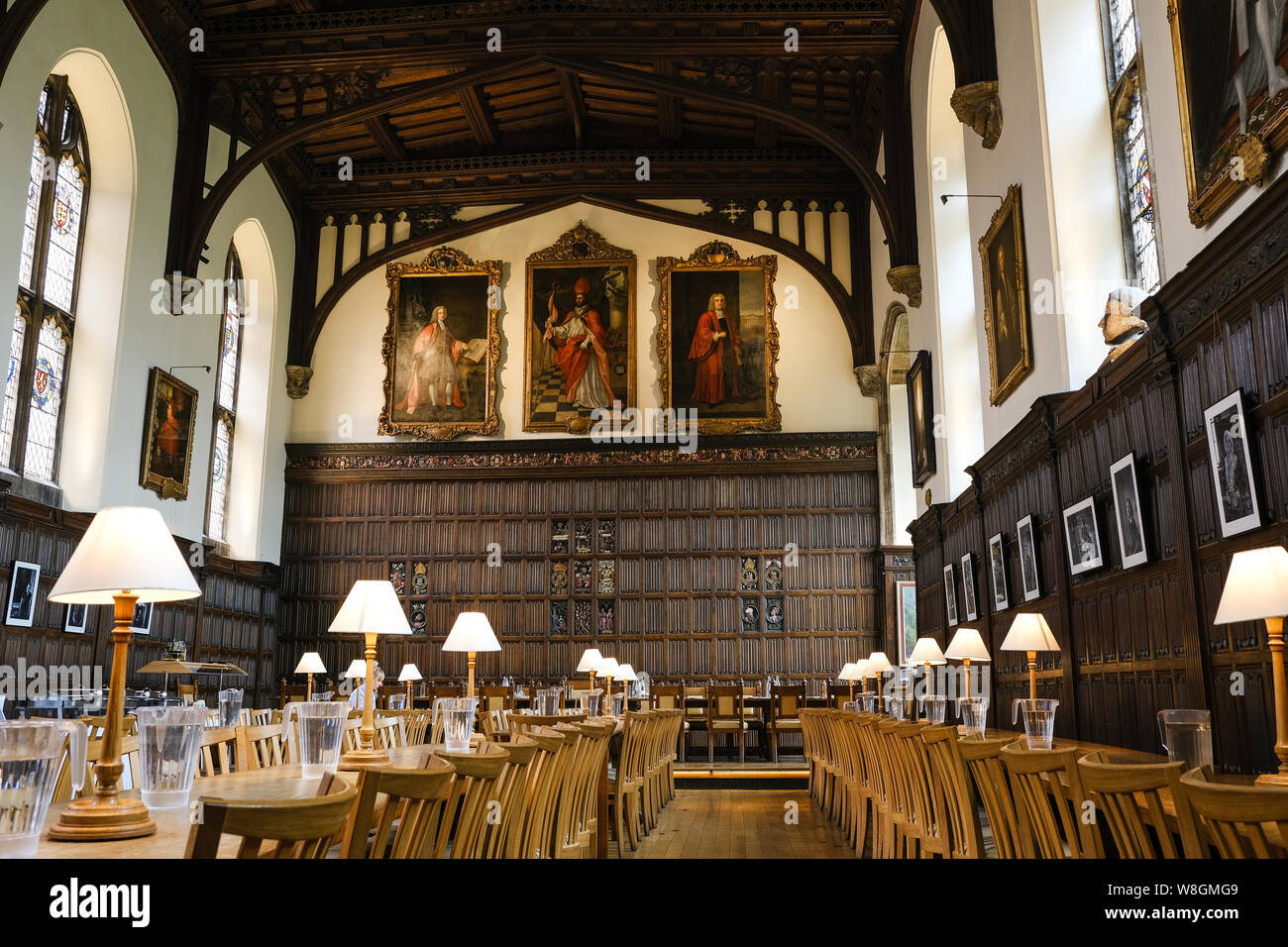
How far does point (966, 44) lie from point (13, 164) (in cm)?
913

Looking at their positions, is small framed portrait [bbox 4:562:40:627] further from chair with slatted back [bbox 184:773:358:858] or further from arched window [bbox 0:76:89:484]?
chair with slatted back [bbox 184:773:358:858]

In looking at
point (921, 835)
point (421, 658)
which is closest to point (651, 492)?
point (421, 658)

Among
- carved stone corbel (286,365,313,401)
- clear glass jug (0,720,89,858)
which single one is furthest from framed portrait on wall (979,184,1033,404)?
carved stone corbel (286,365,313,401)

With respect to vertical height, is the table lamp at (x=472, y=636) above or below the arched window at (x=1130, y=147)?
below

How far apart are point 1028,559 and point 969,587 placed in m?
2.15

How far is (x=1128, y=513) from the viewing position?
20.7 ft

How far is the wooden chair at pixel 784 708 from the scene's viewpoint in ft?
44.7

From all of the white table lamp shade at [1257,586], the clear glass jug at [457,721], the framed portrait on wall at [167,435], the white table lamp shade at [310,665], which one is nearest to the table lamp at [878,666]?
the white table lamp shade at [310,665]

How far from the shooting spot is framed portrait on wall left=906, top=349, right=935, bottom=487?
39.9ft

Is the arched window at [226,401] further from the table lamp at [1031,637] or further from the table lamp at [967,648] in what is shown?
the table lamp at [1031,637]

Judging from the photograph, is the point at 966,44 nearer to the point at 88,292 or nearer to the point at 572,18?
the point at 572,18

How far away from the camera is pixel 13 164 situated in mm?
10297

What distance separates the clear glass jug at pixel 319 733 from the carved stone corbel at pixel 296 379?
14610 millimetres

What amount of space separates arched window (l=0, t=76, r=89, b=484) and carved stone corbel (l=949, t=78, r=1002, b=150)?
30.1 feet
